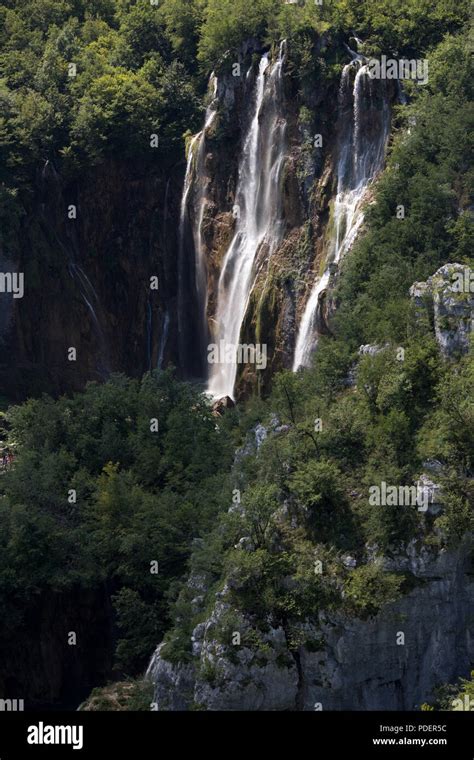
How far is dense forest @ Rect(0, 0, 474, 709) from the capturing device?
34219 mm

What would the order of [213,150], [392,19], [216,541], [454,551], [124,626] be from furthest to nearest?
[213,150] < [392,19] < [124,626] < [216,541] < [454,551]

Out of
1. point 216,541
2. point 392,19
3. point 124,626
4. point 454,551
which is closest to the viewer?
point 454,551

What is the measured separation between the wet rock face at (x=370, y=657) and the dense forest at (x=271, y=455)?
23 centimetres

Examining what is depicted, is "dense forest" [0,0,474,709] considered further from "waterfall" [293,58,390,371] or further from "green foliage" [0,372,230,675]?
"waterfall" [293,58,390,371]

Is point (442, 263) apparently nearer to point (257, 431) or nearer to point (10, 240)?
point (257, 431)

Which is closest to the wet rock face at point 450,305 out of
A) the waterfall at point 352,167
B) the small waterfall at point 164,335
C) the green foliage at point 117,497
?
the green foliage at point 117,497

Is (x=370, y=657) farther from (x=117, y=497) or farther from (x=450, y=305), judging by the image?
(x=117, y=497)

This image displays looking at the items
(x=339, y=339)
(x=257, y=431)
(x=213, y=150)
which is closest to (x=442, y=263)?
(x=339, y=339)

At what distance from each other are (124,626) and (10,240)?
2539 centimetres

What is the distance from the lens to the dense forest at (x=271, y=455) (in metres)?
34.2

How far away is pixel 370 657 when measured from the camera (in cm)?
3316

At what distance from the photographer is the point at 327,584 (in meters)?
33.6

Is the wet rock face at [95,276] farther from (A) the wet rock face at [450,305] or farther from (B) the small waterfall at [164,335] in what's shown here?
(A) the wet rock face at [450,305]

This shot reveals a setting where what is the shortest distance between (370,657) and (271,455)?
664 centimetres
